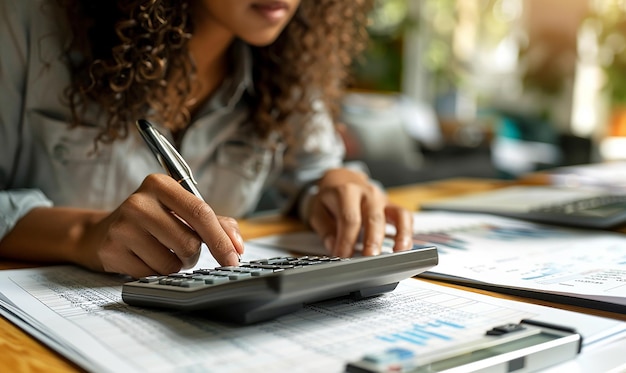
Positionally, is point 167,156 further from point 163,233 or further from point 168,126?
point 168,126

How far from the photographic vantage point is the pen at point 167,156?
0.65 meters

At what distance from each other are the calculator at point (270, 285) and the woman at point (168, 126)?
0.07m

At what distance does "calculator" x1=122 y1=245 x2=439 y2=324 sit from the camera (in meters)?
0.44

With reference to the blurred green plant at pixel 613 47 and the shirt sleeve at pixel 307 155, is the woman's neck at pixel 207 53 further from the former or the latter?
the blurred green plant at pixel 613 47

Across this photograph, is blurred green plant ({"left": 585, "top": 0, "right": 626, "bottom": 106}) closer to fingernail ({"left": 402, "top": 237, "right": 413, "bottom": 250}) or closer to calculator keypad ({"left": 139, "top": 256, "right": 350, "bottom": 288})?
fingernail ({"left": 402, "top": 237, "right": 413, "bottom": 250})

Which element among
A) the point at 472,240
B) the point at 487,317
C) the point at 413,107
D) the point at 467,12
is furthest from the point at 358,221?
the point at 467,12

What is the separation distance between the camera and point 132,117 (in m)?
0.92

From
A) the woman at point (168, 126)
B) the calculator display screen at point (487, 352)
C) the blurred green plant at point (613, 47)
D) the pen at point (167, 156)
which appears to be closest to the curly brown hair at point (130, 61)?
the woman at point (168, 126)

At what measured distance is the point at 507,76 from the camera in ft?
15.4

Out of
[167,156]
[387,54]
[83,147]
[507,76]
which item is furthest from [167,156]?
[507,76]

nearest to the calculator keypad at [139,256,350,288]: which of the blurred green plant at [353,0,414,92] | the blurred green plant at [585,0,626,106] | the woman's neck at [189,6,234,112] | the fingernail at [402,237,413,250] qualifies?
the fingernail at [402,237,413,250]

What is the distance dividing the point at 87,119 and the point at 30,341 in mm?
514

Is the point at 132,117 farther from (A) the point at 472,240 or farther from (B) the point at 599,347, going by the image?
(B) the point at 599,347

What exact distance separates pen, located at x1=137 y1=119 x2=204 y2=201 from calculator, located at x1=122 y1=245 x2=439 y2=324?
0.46ft
